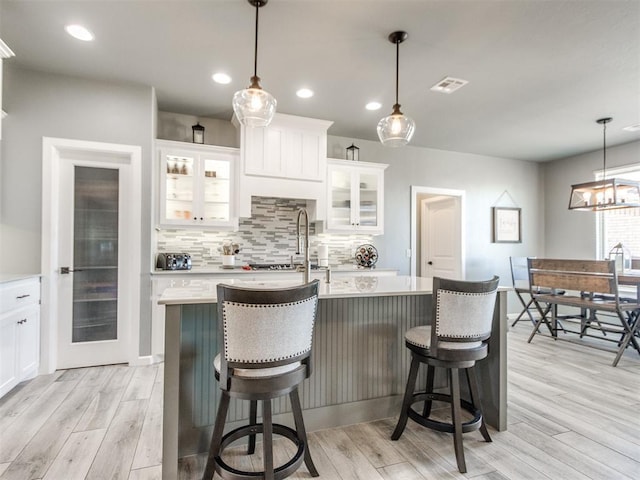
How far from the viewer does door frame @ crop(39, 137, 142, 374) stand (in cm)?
311

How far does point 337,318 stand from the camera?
7.25 feet

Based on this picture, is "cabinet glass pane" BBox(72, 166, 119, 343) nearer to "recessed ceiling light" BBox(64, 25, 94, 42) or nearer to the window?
"recessed ceiling light" BBox(64, 25, 94, 42)

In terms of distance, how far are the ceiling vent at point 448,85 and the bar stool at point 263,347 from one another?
2.66m

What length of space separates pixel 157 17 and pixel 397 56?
1.75 meters

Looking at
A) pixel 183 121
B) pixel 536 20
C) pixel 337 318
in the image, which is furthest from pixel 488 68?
pixel 183 121

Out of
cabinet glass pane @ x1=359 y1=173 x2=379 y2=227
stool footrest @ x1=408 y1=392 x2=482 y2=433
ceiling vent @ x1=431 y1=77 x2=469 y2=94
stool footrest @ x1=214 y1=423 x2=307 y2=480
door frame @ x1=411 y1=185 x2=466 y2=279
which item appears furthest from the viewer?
door frame @ x1=411 y1=185 x2=466 y2=279

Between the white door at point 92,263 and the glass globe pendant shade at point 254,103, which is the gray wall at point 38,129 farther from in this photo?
the glass globe pendant shade at point 254,103

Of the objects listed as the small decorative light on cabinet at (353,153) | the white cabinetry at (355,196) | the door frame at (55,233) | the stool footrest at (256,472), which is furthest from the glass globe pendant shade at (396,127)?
the door frame at (55,233)

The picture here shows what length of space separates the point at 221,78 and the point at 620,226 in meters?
5.91

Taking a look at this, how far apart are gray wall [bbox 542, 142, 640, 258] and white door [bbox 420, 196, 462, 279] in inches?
75.2

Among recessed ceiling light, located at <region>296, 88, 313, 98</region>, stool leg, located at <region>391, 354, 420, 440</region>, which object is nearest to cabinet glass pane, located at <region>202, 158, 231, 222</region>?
recessed ceiling light, located at <region>296, 88, 313, 98</region>

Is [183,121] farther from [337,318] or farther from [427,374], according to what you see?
[427,374]

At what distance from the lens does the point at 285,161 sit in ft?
13.4

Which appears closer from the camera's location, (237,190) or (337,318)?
(337,318)
